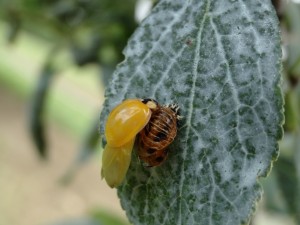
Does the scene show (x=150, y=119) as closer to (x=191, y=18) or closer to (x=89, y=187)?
(x=191, y=18)

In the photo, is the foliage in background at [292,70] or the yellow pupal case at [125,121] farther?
the foliage in background at [292,70]

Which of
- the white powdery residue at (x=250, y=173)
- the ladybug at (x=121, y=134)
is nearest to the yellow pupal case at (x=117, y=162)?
the ladybug at (x=121, y=134)

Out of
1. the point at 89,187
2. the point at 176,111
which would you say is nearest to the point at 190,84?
the point at 176,111

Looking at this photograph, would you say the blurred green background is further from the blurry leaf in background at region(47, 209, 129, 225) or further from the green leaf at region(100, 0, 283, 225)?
the green leaf at region(100, 0, 283, 225)

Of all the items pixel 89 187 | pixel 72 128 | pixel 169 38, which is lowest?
pixel 89 187

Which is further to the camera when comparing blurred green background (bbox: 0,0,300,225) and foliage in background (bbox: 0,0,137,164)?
foliage in background (bbox: 0,0,137,164)

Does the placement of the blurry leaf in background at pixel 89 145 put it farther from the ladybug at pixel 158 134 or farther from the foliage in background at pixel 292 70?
the ladybug at pixel 158 134

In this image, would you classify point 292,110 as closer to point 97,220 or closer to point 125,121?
point 125,121

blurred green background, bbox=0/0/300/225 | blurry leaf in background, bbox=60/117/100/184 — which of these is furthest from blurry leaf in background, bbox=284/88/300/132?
blurry leaf in background, bbox=60/117/100/184
